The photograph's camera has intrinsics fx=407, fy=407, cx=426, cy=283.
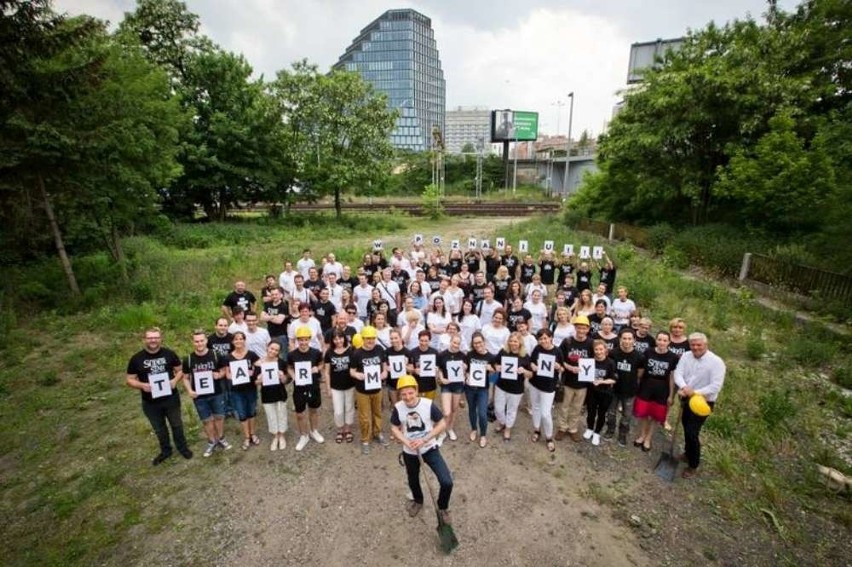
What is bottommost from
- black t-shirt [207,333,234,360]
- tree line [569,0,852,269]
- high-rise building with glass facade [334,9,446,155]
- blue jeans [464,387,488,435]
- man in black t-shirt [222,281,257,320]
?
blue jeans [464,387,488,435]

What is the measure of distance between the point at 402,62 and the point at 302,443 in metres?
159

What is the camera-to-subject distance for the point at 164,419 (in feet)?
21.0

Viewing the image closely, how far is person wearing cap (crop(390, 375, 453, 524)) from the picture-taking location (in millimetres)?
4996

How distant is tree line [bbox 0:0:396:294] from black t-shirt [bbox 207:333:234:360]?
8.76 metres

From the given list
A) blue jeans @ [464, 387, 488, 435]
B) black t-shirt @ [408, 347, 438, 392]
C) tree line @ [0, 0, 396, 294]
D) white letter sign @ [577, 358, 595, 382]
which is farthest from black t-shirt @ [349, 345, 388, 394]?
tree line @ [0, 0, 396, 294]

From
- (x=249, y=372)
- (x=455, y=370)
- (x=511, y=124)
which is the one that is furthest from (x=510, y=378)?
(x=511, y=124)

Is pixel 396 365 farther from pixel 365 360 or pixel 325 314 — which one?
pixel 325 314

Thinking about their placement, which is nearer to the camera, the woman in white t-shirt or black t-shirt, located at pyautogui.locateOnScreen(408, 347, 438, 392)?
black t-shirt, located at pyautogui.locateOnScreen(408, 347, 438, 392)

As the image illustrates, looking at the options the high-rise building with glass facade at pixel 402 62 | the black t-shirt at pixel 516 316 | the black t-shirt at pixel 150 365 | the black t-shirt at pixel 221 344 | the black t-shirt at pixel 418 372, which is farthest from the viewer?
the high-rise building with glass facade at pixel 402 62

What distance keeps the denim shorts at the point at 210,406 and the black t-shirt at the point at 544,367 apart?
508 centimetres

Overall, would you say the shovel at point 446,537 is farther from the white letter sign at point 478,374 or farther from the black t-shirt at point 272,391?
the black t-shirt at point 272,391

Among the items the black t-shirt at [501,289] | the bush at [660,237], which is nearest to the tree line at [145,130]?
the black t-shirt at [501,289]

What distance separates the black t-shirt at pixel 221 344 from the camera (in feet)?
22.2

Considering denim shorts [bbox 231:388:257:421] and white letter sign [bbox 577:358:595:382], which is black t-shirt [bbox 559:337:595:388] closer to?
white letter sign [bbox 577:358:595:382]
